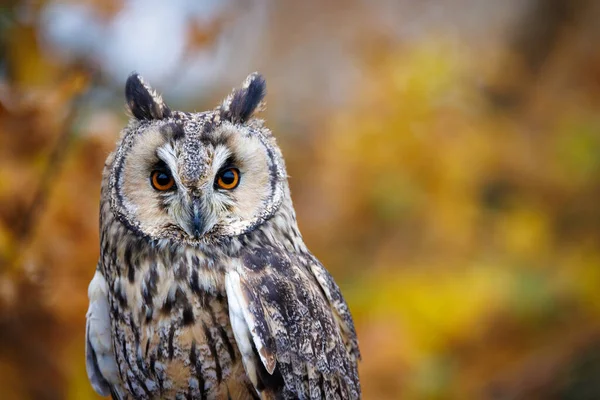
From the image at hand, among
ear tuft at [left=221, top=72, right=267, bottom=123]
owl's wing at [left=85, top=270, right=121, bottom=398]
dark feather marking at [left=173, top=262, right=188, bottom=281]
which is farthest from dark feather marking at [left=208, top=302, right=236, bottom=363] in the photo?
ear tuft at [left=221, top=72, right=267, bottom=123]

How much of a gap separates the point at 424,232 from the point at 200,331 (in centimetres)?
228

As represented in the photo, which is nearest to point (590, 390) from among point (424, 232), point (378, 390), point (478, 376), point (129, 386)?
Result: point (478, 376)

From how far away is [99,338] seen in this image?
184cm

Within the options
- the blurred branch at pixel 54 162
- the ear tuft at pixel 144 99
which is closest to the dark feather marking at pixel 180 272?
the ear tuft at pixel 144 99

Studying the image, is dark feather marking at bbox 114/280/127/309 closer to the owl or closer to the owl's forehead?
the owl

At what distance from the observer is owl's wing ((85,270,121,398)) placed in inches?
72.4

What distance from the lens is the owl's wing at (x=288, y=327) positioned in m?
1.61

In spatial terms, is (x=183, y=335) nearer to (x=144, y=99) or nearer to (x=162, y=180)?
(x=162, y=180)

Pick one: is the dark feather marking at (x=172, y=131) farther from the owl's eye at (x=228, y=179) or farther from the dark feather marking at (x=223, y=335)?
the dark feather marking at (x=223, y=335)

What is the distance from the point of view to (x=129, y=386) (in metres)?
1.79

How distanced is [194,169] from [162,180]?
0.37 feet

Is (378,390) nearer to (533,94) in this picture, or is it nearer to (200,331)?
(200,331)

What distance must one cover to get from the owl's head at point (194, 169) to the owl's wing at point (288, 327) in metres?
0.13

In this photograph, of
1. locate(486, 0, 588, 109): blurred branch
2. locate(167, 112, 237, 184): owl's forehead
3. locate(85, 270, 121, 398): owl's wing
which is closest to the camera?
locate(167, 112, 237, 184): owl's forehead
